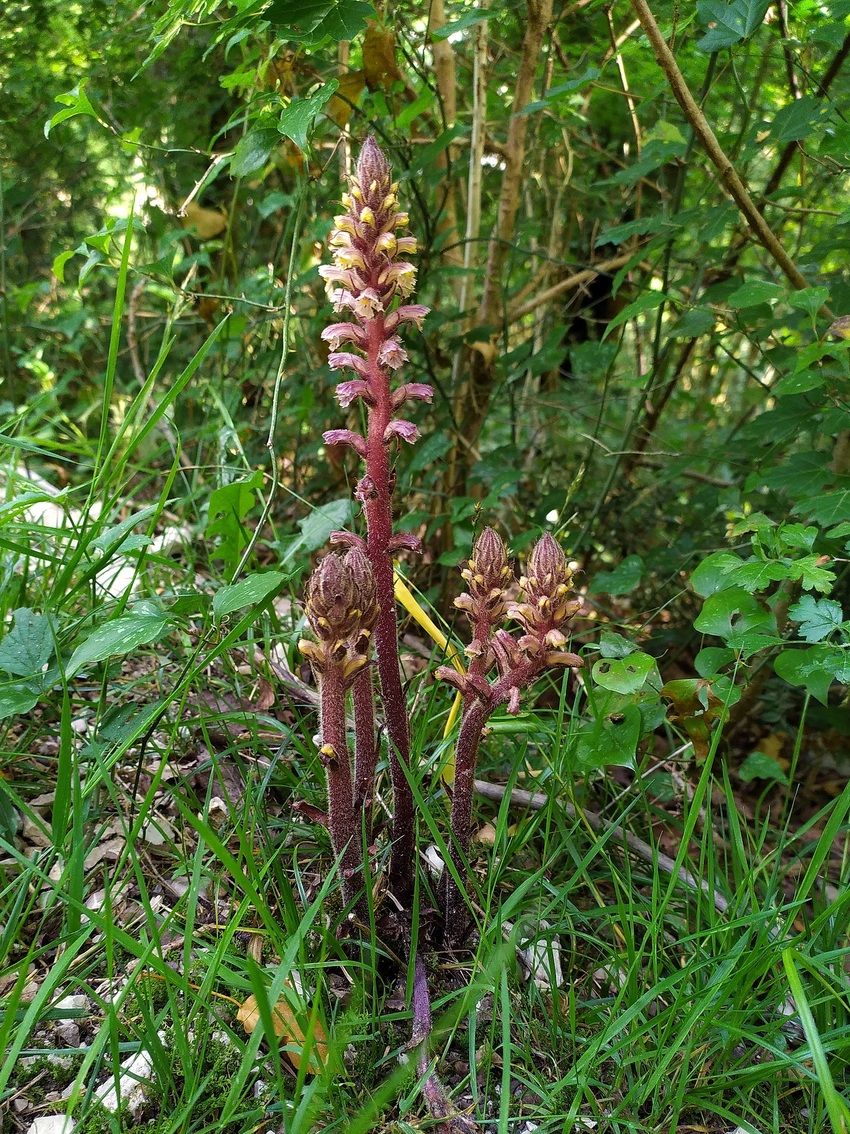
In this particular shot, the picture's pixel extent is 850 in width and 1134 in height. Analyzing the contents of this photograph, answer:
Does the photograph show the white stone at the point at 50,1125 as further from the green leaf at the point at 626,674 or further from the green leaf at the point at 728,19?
the green leaf at the point at 728,19

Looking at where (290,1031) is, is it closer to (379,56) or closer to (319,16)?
(319,16)

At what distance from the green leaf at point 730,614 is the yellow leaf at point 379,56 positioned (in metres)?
1.76

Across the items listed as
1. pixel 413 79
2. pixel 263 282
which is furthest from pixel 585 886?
pixel 413 79

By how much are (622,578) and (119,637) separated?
4.66 feet

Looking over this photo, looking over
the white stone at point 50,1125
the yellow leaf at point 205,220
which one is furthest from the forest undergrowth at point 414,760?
the yellow leaf at point 205,220

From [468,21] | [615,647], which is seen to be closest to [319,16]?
[468,21]

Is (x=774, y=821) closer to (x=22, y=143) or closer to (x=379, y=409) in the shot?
(x=379, y=409)

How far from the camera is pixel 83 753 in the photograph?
1.69 meters

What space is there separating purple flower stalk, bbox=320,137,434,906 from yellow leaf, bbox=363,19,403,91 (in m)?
1.29

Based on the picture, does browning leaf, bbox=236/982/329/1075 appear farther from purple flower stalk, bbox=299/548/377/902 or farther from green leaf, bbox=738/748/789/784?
green leaf, bbox=738/748/789/784

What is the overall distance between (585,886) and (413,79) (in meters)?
3.16

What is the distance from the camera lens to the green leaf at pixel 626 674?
1.43 meters

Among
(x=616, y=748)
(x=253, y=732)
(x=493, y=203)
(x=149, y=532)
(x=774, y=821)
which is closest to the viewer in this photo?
(x=616, y=748)

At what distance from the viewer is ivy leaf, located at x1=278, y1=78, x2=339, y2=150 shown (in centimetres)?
150
